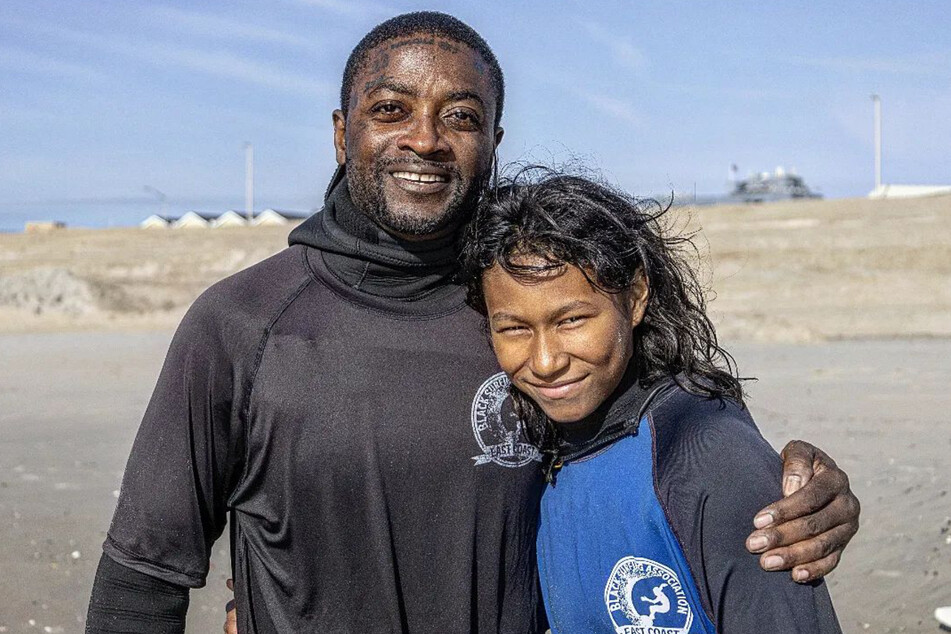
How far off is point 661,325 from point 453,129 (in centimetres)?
63

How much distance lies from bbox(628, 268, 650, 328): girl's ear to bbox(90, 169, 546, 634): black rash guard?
1.16ft

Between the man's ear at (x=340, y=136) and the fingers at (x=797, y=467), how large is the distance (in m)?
1.22

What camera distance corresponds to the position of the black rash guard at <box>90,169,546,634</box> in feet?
7.45

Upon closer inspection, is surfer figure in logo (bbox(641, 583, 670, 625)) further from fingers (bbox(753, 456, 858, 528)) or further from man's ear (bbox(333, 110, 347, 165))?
man's ear (bbox(333, 110, 347, 165))

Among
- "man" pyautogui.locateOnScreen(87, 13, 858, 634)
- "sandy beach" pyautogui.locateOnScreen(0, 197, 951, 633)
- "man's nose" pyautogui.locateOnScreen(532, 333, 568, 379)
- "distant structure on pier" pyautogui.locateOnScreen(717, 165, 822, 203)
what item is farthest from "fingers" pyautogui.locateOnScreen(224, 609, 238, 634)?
"distant structure on pier" pyautogui.locateOnScreen(717, 165, 822, 203)

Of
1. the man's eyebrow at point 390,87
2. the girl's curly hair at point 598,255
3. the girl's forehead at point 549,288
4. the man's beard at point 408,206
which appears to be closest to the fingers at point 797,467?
the girl's curly hair at point 598,255

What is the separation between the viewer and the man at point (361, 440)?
7.47 feet

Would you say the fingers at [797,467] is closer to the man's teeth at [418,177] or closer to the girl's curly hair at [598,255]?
the girl's curly hair at [598,255]

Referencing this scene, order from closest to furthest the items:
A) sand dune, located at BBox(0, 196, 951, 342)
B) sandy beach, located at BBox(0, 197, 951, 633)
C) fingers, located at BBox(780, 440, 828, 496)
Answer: fingers, located at BBox(780, 440, 828, 496), sandy beach, located at BBox(0, 197, 951, 633), sand dune, located at BBox(0, 196, 951, 342)

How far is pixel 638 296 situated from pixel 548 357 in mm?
271

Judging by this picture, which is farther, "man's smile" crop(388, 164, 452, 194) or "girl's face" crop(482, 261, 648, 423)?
"man's smile" crop(388, 164, 452, 194)

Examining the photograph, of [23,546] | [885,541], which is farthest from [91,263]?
[885,541]

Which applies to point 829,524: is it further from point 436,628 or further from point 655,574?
point 436,628

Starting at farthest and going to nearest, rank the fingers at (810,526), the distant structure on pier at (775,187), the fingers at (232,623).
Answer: the distant structure on pier at (775,187) → the fingers at (232,623) → the fingers at (810,526)
